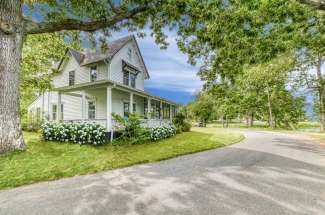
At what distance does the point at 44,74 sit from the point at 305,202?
50.8ft

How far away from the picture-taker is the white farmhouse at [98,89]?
13.6m

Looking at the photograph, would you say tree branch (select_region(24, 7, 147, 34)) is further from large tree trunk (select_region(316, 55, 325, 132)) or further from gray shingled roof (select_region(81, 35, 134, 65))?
large tree trunk (select_region(316, 55, 325, 132))

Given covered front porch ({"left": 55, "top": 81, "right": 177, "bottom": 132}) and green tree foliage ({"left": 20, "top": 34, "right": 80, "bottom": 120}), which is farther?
covered front porch ({"left": 55, "top": 81, "right": 177, "bottom": 132})

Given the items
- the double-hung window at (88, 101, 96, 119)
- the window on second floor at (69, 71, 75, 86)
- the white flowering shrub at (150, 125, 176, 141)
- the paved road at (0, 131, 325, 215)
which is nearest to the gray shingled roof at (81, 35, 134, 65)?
the window on second floor at (69, 71, 75, 86)

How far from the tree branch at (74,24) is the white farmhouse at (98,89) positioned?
429 centimetres

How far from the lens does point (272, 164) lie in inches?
224

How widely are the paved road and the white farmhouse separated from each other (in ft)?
25.4

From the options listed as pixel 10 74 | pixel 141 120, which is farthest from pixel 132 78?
pixel 10 74

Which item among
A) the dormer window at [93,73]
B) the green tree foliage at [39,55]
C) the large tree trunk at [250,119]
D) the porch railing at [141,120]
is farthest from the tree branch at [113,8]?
the large tree trunk at [250,119]

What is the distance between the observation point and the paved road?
286 centimetres

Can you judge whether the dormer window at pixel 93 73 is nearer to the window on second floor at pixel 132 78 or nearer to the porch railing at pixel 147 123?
the window on second floor at pixel 132 78

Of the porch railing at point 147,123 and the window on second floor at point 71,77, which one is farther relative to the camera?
the window on second floor at point 71,77

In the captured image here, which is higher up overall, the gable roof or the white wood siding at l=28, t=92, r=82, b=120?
the gable roof

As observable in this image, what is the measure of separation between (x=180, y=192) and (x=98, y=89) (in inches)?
458
